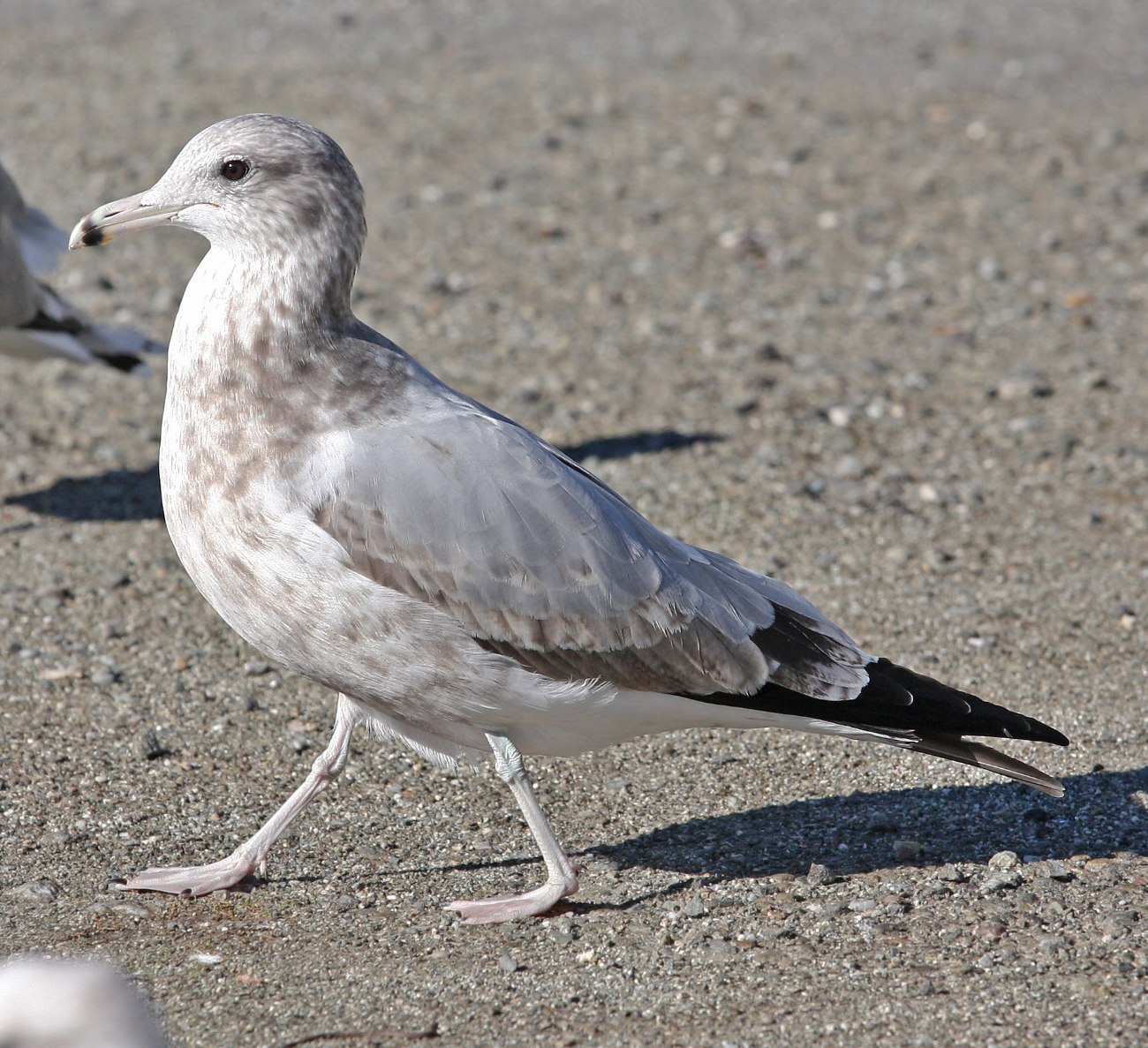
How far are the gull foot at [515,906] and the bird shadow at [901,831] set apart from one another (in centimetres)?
37

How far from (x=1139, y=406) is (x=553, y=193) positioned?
4.36 metres

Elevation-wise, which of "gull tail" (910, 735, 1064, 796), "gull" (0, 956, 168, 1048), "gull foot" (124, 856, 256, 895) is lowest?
"gull foot" (124, 856, 256, 895)

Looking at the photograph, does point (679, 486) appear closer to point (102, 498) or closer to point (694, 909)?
point (102, 498)

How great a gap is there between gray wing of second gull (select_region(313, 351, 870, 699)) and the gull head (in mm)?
492

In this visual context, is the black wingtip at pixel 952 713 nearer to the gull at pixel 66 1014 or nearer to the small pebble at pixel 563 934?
the small pebble at pixel 563 934

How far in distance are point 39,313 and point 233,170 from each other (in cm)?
357

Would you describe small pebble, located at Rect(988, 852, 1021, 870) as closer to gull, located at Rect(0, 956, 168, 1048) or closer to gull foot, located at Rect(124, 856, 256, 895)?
gull foot, located at Rect(124, 856, 256, 895)

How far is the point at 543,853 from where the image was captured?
165 inches

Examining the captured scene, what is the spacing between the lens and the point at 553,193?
1048cm

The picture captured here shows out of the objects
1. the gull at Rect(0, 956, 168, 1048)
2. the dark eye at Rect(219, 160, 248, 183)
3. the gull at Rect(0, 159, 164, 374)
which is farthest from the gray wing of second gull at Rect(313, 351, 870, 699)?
the gull at Rect(0, 159, 164, 374)

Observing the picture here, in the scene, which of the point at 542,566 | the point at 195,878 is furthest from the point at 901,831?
the point at 195,878

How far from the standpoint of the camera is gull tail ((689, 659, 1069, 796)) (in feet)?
13.9

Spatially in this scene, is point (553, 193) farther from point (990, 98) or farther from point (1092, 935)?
point (1092, 935)

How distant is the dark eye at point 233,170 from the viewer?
4.09 metres
